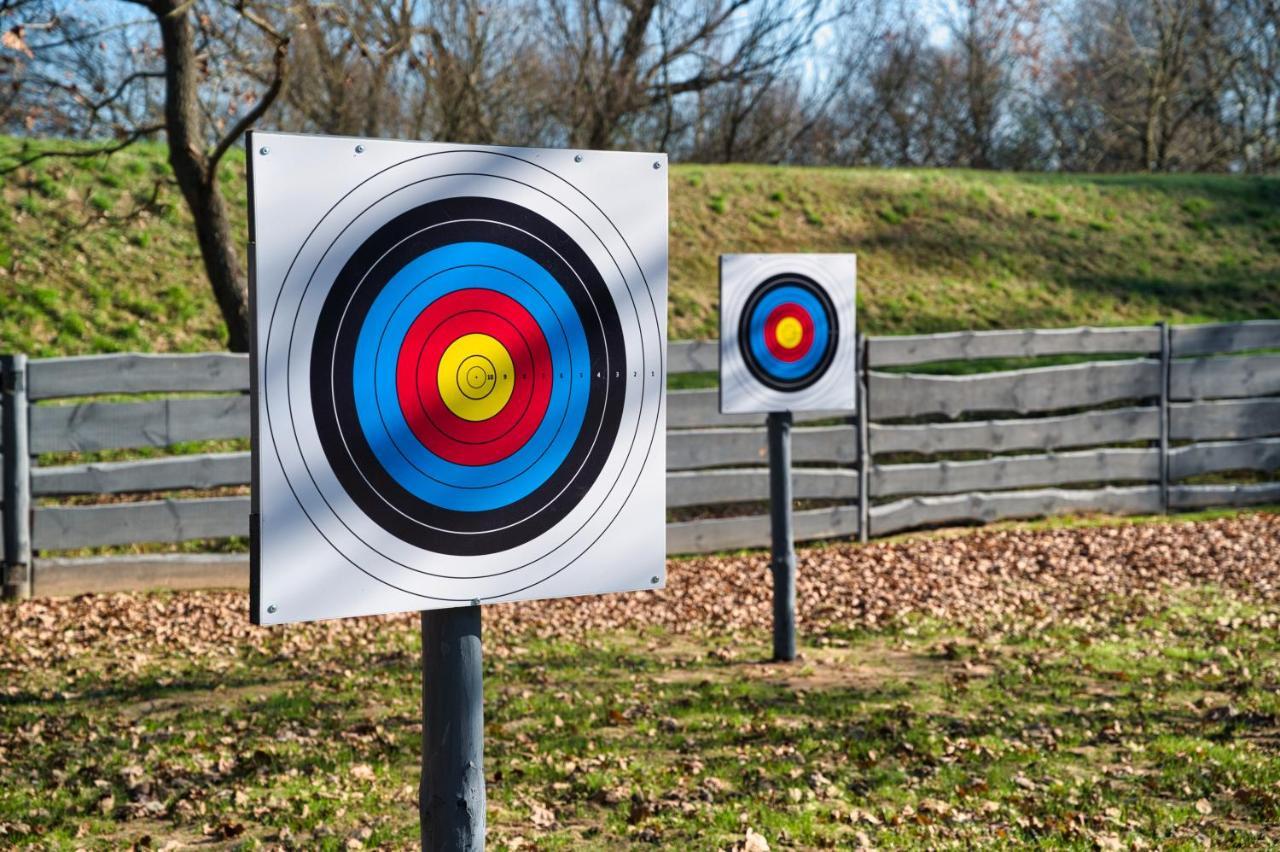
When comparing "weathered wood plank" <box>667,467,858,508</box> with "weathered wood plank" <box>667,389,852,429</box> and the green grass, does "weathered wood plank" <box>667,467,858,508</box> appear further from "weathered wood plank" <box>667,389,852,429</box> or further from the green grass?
the green grass

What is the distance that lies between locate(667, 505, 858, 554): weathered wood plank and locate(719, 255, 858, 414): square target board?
9.78 ft

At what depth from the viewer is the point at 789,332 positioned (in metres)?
6.82

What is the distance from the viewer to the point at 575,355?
2727 millimetres

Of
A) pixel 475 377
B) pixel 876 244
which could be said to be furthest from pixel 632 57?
pixel 475 377

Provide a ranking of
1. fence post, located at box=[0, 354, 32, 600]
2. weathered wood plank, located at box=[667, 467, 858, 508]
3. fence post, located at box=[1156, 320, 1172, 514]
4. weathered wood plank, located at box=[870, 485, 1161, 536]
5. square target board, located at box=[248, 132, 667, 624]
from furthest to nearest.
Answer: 1. fence post, located at box=[1156, 320, 1172, 514]
2. weathered wood plank, located at box=[870, 485, 1161, 536]
3. weathered wood plank, located at box=[667, 467, 858, 508]
4. fence post, located at box=[0, 354, 32, 600]
5. square target board, located at box=[248, 132, 667, 624]

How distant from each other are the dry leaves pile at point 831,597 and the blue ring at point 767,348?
1.69 meters

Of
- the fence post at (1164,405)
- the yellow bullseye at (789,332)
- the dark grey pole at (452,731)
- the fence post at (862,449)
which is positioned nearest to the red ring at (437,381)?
the dark grey pole at (452,731)

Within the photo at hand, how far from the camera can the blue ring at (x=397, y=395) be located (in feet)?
8.30

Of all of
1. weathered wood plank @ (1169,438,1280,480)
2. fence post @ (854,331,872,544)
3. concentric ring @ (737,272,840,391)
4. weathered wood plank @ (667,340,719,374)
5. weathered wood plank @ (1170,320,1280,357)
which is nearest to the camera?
concentric ring @ (737,272,840,391)

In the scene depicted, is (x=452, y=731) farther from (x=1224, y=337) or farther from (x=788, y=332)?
(x=1224, y=337)

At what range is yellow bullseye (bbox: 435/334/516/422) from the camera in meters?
2.62

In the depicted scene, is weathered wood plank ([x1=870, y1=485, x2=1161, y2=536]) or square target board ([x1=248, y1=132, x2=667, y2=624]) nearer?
square target board ([x1=248, y1=132, x2=667, y2=624])

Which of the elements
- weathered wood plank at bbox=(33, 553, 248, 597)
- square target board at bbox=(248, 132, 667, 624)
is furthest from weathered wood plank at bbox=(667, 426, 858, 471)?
square target board at bbox=(248, 132, 667, 624)

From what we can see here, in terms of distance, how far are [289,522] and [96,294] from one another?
37.0 feet
